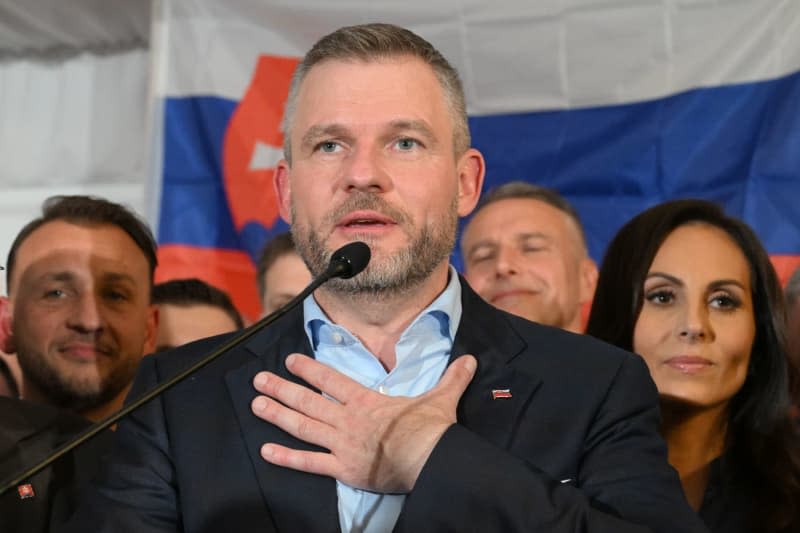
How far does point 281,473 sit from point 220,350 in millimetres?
342

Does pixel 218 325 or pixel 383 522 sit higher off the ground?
pixel 218 325

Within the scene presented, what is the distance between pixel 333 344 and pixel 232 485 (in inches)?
11.4

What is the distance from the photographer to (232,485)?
64.5 inches

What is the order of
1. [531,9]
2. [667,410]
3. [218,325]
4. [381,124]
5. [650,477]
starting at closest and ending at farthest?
[650,477] → [381,124] → [667,410] → [218,325] → [531,9]

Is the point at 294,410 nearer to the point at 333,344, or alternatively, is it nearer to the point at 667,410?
the point at 333,344

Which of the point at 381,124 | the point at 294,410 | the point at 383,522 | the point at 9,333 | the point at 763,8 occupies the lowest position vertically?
the point at 383,522

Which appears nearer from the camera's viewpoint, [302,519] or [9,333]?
[302,519]

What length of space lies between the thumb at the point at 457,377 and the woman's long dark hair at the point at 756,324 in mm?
835

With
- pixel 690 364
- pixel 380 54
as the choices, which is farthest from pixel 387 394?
pixel 690 364

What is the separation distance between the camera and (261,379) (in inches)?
66.9

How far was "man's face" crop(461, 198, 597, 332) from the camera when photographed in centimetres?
291

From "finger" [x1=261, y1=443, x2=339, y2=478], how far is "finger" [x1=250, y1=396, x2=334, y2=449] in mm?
19

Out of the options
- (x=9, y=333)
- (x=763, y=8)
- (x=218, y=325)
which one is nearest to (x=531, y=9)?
(x=763, y=8)

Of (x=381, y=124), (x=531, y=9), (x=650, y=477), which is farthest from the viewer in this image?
(x=531, y=9)
